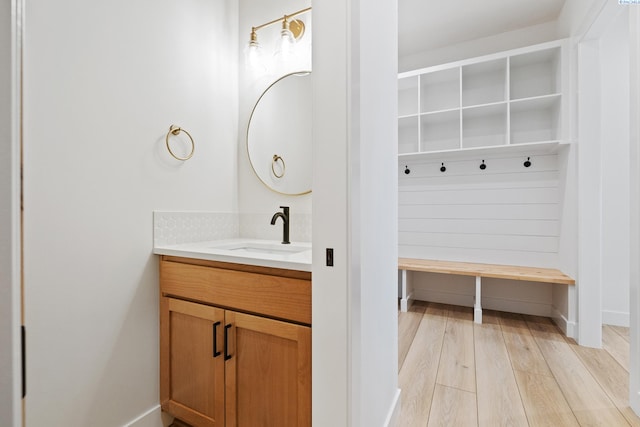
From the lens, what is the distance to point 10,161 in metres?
0.77

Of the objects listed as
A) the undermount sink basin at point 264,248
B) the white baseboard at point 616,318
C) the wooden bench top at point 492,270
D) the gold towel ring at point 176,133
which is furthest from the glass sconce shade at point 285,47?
the white baseboard at point 616,318

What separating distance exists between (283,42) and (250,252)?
121 cm

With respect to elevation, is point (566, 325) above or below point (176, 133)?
below

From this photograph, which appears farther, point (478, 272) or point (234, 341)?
point (478, 272)

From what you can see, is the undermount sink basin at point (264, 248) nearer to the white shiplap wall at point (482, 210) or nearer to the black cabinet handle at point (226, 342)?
the black cabinet handle at point (226, 342)

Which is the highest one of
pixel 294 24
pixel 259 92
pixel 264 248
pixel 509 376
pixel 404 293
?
pixel 294 24

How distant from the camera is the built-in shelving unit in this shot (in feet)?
8.77

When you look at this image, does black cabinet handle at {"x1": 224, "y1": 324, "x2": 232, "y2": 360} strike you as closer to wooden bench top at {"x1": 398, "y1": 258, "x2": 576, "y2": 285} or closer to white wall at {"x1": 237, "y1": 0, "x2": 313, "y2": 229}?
white wall at {"x1": 237, "y1": 0, "x2": 313, "y2": 229}

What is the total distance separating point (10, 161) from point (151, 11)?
3.66 ft

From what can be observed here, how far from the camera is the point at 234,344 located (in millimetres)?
1235

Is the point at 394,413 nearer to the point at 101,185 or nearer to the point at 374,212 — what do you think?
the point at 374,212

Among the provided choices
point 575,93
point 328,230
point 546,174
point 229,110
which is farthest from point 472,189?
point 328,230

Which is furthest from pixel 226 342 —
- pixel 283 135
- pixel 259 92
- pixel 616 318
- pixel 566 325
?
pixel 616 318

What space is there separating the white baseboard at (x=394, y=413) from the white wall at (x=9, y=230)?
1.32 m
